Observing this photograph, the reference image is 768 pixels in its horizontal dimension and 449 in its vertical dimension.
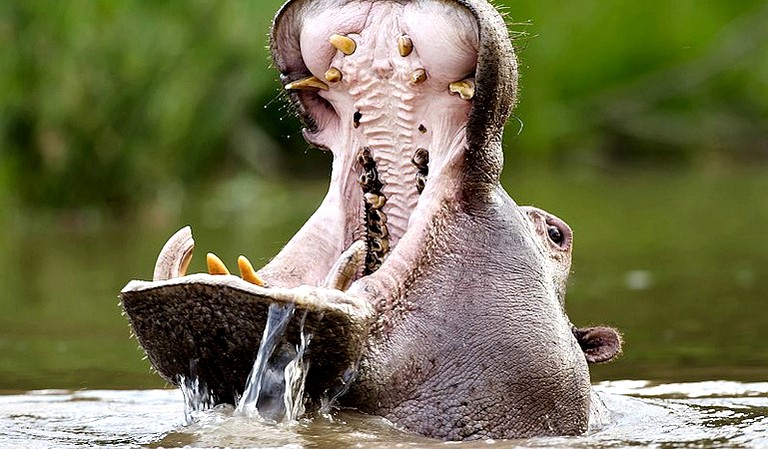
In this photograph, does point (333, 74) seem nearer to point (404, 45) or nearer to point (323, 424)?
point (404, 45)

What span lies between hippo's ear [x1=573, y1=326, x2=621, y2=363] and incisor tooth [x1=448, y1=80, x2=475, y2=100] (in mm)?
763

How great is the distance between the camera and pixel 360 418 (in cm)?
345

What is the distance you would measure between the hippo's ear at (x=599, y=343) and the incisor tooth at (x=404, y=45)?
86 cm

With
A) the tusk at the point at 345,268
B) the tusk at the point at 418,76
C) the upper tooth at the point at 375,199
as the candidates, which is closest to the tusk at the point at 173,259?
the tusk at the point at 345,268

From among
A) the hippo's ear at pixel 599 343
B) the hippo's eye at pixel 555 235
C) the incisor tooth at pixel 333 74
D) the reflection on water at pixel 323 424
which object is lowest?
the reflection on water at pixel 323 424

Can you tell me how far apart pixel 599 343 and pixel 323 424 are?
911mm

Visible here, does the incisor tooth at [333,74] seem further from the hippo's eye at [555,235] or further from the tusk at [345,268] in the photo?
the hippo's eye at [555,235]

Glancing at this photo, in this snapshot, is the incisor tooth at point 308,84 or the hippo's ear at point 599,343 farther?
the hippo's ear at point 599,343

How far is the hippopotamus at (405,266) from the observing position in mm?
3309

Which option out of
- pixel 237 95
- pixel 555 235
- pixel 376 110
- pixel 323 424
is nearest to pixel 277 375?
pixel 323 424

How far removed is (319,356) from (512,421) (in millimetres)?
515

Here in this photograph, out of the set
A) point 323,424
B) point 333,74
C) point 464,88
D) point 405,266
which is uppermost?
point 333,74

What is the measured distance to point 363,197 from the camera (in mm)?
3812

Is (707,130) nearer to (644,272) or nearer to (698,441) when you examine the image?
(644,272)
